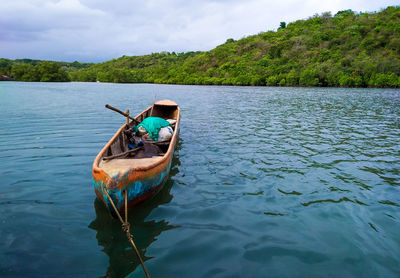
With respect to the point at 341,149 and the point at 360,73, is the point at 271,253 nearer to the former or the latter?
the point at 341,149

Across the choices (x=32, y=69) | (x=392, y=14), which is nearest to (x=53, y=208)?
(x=32, y=69)

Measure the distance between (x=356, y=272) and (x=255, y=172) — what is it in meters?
3.39

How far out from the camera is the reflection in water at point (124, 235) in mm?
3156

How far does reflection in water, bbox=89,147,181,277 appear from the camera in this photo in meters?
3.16

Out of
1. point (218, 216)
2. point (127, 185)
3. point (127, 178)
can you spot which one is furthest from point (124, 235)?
point (218, 216)

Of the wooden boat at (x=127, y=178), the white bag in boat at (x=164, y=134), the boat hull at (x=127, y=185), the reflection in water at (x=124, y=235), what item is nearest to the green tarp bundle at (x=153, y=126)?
the white bag in boat at (x=164, y=134)

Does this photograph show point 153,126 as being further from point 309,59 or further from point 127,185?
point 309,59

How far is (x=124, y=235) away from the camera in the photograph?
12.3 ft

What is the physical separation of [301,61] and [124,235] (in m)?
87.6

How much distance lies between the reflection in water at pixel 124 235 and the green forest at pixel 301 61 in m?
66.7

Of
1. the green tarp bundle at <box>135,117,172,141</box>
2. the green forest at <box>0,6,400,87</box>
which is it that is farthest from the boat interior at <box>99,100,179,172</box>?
the green forest at <box>0,6,400,87</box>

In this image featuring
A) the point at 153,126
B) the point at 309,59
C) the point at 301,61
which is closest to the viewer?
the point at 153,126

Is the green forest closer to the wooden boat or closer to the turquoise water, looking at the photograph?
the turquoise water

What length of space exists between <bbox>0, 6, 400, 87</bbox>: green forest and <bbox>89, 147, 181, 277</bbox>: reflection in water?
66.7m
